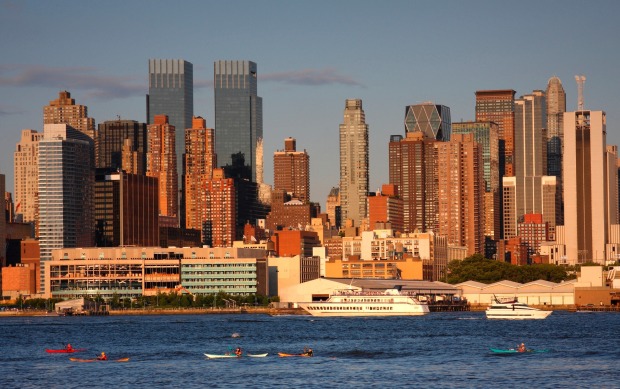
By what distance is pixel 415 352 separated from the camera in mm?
142750

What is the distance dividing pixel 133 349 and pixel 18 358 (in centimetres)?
1474

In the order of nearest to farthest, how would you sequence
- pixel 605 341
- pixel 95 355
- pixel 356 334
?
pixel 95 355 → pixel 605 341 → pixel 356 334

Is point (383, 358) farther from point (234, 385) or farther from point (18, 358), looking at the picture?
point (18, 358)

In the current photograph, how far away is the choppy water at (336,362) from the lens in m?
112

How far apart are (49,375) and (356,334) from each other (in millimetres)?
67486

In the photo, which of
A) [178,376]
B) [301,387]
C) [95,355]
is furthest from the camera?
[95,355]

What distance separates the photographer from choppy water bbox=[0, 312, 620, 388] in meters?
112

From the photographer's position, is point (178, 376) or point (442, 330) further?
point (442, 330)

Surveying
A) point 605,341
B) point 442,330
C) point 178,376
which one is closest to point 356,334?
point 442,330

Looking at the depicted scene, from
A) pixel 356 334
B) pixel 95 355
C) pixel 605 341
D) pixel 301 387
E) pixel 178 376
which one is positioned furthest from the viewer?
pixel 356 334

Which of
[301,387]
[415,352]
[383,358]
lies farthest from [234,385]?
[415,352]

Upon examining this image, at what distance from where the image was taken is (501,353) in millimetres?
137625

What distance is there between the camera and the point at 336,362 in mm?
130500

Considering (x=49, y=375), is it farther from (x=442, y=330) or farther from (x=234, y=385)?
(x=442, y=330)
